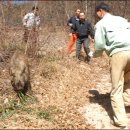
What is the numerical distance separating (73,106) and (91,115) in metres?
0.68

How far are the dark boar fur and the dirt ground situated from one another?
0.24m

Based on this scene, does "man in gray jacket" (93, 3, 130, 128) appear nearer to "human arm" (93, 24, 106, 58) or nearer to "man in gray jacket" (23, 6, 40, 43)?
"human arm" (93, 24, 106, 58)

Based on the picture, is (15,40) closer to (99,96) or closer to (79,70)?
(79,70)

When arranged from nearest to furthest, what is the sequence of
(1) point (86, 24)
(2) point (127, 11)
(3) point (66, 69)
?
(3) point (66, 69), (1) point (86, 24), (2) point (127, 11)

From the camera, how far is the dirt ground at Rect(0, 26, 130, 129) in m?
7.82

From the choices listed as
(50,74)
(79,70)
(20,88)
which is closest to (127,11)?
(79,70)

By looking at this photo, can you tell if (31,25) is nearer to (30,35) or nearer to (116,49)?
(30,35)

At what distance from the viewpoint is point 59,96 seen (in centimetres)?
948

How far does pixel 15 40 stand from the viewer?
11.3m

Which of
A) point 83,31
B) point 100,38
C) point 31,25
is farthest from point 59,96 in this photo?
point 83,31

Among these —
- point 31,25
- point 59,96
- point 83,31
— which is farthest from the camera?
point 83,31

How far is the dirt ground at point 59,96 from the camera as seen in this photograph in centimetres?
782

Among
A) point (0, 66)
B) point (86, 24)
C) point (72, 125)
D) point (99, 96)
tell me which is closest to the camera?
point (72, 125)

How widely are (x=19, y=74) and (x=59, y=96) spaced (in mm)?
1181
